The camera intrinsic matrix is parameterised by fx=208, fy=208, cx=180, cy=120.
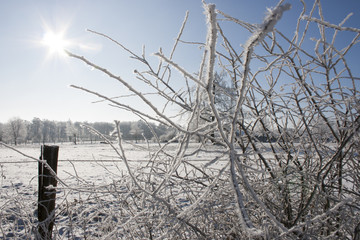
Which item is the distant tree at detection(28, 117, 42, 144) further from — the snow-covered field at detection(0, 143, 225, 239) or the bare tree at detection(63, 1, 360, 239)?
the bare tree at detection(63, 1, 360, 239)

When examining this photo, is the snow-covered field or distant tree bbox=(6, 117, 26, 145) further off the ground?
distant tree bbox=(6, 117, 26, 145)

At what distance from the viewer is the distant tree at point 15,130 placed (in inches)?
2386

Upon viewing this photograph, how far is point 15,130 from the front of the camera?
2413 inches

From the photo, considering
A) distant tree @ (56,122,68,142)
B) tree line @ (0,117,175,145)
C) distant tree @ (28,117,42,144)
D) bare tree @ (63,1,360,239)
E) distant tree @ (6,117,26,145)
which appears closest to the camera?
bare tree @ (63,1,360,239)

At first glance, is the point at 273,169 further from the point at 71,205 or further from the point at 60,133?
the point at 60,133

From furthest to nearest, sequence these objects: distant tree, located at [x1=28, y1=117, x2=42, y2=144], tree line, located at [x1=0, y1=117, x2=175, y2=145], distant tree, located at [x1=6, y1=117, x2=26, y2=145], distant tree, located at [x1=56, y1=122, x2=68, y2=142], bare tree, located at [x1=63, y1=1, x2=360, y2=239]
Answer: distant tree, located at [x1=56, y1=122, x2=68, y2=142], distant tree, located at [x1=28, y1=117, x2=42, y2=144], tree line, located at [x1=0, y1=117, x2=175, y2=145], distant tree, located at [x1=6, y1=117, x2=26, y2=145], bare tree, located at [x1=63, y1=1, x2=360, y2=239]

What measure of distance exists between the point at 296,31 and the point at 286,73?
0.74 feet

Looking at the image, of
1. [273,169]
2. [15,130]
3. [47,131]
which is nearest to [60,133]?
[47,131]

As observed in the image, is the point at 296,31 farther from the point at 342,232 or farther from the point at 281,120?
the point at 342,232

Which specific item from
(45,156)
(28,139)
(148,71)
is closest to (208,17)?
(148,71)

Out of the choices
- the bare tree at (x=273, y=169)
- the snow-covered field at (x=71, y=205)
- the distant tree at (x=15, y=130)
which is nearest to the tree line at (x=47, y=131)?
the distant tree at (x=15, y=130)

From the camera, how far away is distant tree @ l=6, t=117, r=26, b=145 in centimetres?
6059

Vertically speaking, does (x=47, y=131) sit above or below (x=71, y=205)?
above

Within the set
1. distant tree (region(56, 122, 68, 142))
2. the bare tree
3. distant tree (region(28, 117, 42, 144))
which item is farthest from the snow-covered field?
distant tree (region(56, 122, 68, 142))
